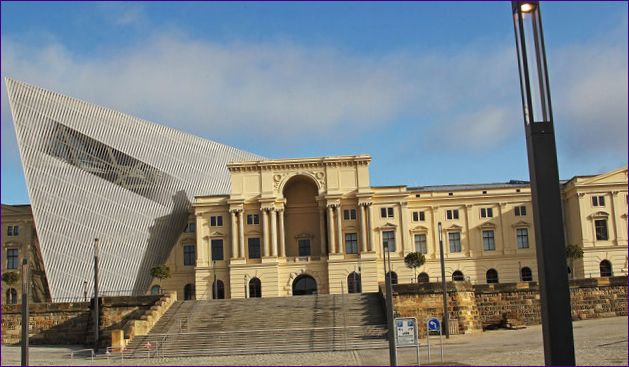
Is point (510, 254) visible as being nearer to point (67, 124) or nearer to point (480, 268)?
point (480, 268)

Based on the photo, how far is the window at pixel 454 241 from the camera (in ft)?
224

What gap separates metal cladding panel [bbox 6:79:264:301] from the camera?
58125mm

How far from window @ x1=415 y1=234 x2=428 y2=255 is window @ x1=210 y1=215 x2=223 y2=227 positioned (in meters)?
17.1

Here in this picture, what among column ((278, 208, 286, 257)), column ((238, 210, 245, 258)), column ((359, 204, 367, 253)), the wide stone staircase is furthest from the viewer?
column ((278, 208, 286, 257))

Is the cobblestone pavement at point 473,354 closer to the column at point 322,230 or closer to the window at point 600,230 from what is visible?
the window at point 600,230

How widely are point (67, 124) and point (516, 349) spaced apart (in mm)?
41423

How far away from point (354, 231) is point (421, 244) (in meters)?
6.61

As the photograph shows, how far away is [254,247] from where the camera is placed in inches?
2598

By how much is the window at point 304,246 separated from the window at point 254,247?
414 cm

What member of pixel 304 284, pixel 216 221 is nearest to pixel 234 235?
pixel 216 221

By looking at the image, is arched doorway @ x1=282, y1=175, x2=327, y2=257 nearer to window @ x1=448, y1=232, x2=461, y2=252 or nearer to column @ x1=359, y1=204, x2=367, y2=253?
column @ x1=359, y1=204, x2=367, y2=253

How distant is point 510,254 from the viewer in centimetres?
6750

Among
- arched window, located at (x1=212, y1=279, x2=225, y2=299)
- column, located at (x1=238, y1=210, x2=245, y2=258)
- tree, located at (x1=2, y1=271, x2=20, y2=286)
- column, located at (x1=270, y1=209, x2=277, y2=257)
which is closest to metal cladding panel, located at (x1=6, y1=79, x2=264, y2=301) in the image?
Result: arched window, located at (x1=212, y1=279, x2=225, y2=299)

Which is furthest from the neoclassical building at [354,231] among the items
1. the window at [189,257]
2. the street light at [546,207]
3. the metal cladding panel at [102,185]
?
the street light at [546,207]
